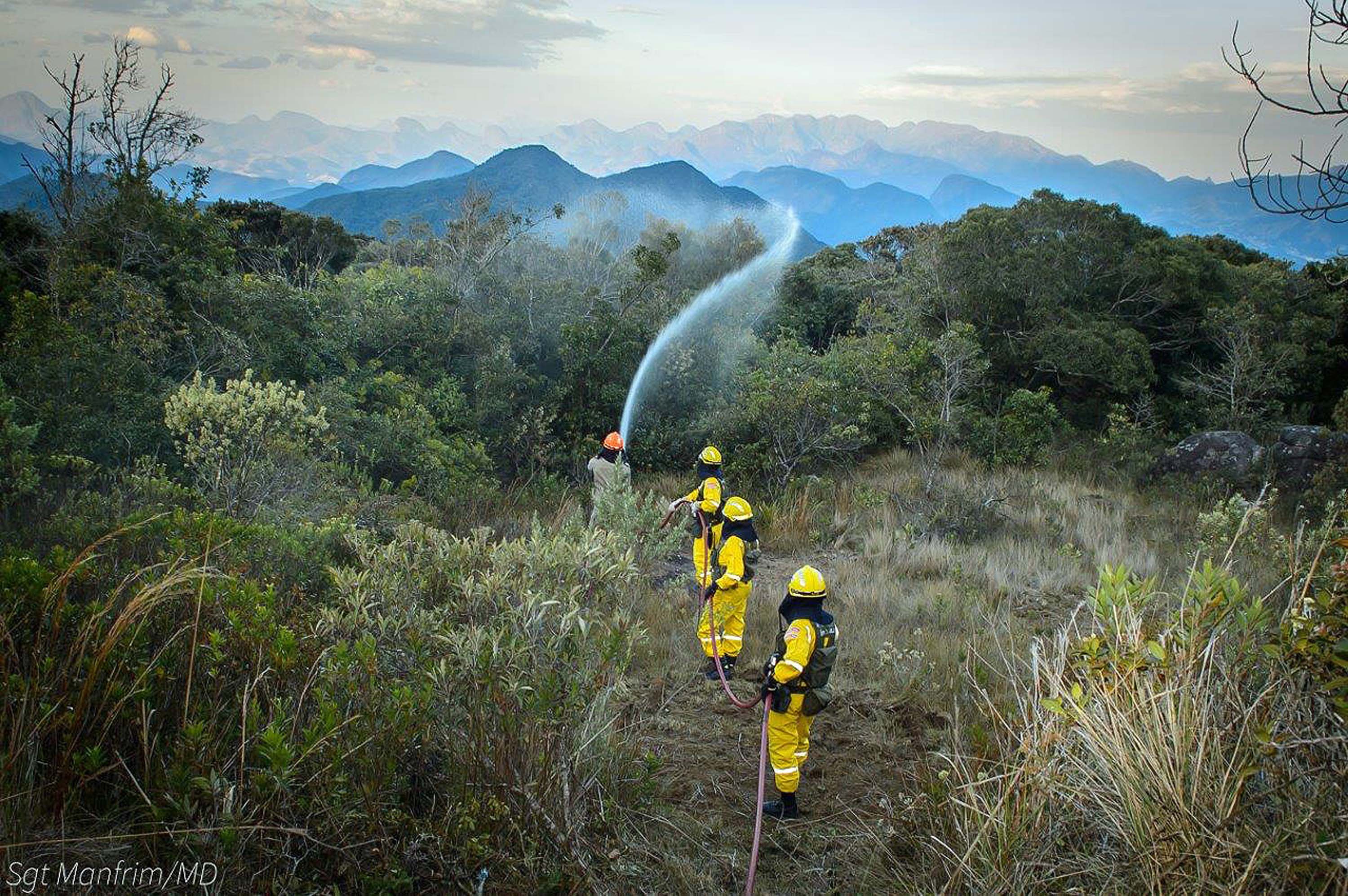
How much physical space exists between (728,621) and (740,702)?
0.88 m

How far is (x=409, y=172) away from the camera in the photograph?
78875 mm

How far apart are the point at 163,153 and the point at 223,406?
9129 millimetres

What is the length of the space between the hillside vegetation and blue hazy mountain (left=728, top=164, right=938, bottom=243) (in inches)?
637

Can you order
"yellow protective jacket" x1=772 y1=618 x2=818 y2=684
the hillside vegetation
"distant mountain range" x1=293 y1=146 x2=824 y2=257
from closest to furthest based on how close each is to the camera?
the hillside vegetation
"yellow protective jacket" x1=772 y1=618 x2=818 y2=684
"distant mountain range" x1=293 y1=146 x2=824 y2=257

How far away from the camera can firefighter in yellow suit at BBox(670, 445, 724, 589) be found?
7727 millimetres

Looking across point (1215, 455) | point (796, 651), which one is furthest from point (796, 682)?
point (1215, 455)

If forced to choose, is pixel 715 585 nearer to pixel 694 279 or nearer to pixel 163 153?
pixel 163 153

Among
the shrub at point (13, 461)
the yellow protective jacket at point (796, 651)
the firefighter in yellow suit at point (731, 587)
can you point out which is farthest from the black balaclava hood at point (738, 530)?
the shrub at point (13, 461)

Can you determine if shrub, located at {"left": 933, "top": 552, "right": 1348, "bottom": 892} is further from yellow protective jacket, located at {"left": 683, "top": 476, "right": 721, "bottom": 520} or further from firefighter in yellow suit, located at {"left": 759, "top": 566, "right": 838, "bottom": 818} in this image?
yellow protective jacket, located at {"left": 683, "top": 476, "right": 721, "bottom": 520}

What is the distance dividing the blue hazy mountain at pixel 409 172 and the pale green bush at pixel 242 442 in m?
67.2

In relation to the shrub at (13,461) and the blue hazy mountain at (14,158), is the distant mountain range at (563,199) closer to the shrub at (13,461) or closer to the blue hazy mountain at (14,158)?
the blue hazy mountain at (14,158)

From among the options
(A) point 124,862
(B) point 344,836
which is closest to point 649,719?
(B) point 344,836

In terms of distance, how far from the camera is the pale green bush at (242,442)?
8.03 metres

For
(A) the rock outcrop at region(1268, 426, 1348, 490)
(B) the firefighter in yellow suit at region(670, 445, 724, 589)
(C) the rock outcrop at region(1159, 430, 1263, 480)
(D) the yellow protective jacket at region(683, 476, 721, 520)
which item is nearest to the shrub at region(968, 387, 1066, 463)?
(C) the rock outcrop at region(1159, 430, 1263, 480)
